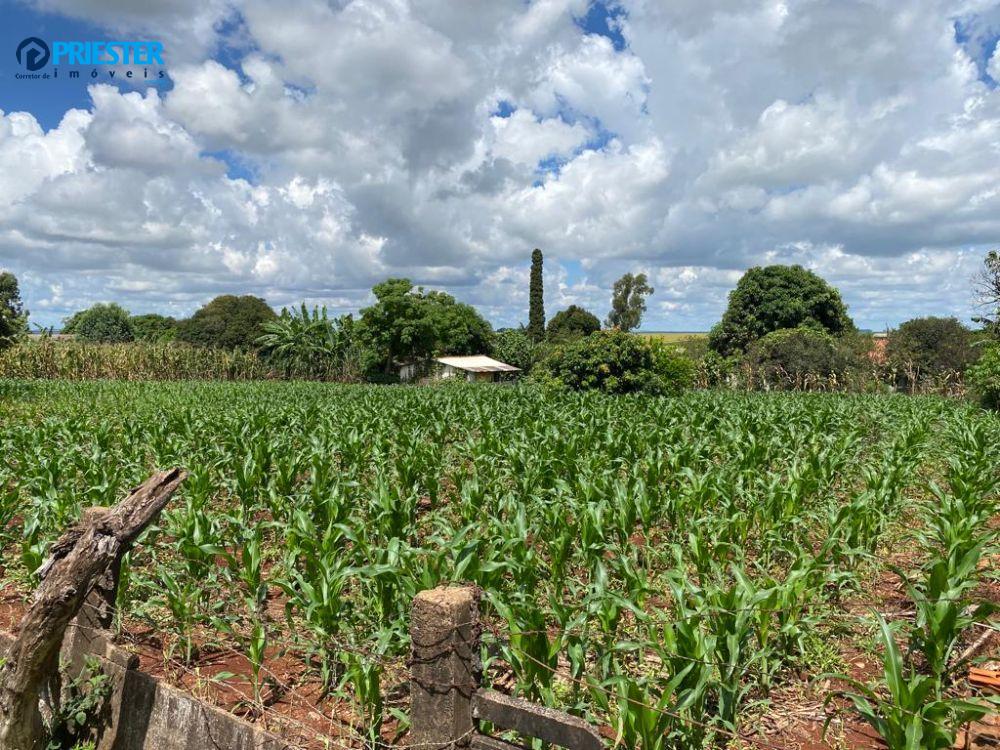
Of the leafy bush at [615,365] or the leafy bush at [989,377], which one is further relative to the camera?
the leafy bush at [615,365]

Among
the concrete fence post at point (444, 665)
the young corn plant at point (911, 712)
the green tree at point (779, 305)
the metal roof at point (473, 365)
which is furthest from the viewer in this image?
the metal roof at point (473, 365)

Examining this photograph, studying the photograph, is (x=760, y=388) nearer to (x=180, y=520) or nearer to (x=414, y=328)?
(x=414, y=328)

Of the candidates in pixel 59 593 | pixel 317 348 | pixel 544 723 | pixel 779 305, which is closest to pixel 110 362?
pixel 317 348

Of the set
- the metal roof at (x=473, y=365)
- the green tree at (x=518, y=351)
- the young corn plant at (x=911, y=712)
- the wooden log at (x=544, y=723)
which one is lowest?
the young corn plant at (x=911, y=712)

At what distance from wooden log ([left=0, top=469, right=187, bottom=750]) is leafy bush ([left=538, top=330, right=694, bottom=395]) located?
15680 mm

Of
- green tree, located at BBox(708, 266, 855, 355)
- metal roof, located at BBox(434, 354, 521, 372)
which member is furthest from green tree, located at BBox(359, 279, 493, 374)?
green tree, located at BBox(708, 266, 855, 355)

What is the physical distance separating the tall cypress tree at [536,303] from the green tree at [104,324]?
45857 millimetres

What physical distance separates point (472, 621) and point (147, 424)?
1036 centimetres

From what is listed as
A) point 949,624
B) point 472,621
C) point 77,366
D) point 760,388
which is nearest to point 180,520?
point 472,621

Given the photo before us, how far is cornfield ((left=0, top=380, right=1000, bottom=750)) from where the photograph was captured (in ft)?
10.2

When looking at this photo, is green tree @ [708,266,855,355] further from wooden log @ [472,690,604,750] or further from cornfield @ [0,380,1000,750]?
wooden log @ [472,690,604,750]

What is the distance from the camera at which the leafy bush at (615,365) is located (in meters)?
17.9

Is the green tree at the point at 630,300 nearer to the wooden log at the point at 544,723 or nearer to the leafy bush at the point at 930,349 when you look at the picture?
the leafy bush at the point at 930,349

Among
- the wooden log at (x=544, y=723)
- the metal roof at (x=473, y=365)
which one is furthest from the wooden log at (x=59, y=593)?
the metal roof at (x=473, y=365)
